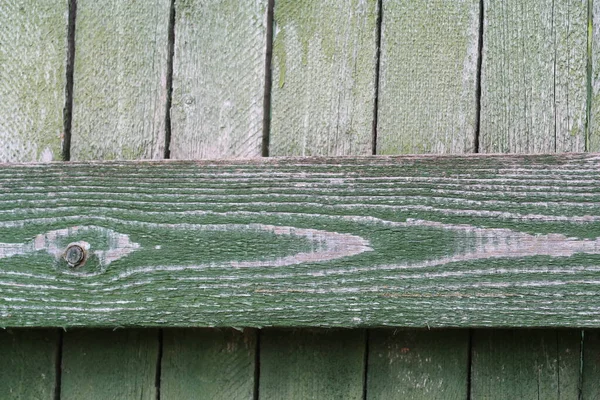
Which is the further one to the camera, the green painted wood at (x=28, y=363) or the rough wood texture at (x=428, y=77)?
the green painted wood at (x=28, y=363)

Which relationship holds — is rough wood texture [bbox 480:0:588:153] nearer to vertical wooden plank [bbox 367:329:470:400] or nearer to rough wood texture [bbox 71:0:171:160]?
vertical wooden plank [bbox 367:329:470:400]

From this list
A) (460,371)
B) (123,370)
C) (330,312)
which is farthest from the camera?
(123,370)

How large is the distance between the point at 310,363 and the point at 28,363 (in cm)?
73

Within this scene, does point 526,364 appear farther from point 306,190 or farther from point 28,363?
point 28,363

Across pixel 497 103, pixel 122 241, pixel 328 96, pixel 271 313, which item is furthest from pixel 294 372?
pixel 497 103

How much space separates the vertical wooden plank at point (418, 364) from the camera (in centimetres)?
153

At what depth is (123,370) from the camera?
5.40 ft

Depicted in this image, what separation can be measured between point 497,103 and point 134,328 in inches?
40.0

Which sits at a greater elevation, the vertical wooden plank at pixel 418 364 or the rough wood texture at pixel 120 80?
the rough wood texture at pixel 120 80

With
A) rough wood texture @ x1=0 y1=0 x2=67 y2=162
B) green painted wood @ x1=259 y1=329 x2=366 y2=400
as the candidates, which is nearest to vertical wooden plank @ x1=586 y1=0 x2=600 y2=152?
green painted wood @ x1=259 y1=329 x2=366 y2=400

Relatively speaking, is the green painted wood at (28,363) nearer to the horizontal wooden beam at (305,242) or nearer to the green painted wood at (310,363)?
the horizontal wooden beam at (305,242)

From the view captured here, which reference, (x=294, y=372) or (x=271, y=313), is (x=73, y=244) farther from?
(x=294, y=372)

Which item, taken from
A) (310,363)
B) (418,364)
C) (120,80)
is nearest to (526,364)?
(418,364)

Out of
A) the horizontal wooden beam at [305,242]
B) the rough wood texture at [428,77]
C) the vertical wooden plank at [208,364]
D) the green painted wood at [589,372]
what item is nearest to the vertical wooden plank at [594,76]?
the horizontal wooden beam at [305,242]
